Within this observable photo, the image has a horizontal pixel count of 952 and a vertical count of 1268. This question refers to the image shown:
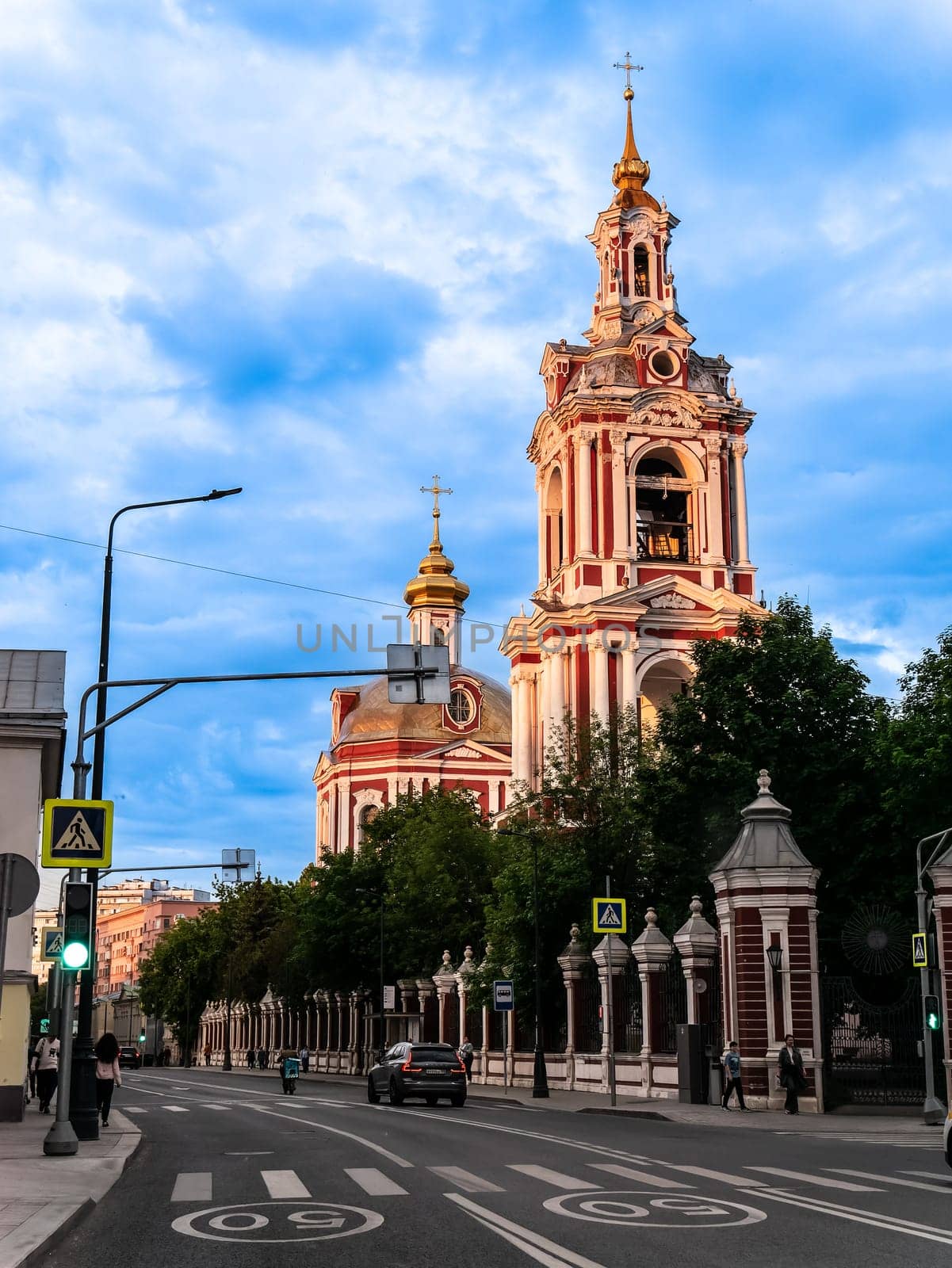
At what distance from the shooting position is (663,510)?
6712cm

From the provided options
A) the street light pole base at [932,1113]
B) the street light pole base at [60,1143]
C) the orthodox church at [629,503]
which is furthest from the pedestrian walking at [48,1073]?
the orthodox church at [629,503]

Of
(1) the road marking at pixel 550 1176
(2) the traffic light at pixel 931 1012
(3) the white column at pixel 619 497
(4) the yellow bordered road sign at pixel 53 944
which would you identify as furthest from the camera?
(3) the white column at pixel 619 497

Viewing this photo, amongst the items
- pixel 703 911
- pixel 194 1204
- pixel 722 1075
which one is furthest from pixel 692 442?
pixel 194 1204

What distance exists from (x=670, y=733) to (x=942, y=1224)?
29870 millimetres

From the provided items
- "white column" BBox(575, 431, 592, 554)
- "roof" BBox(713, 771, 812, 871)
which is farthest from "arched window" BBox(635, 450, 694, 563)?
"roof" BBox(713, 771, 812, 871)

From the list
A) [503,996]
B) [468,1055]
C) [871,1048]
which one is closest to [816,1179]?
[871,1048]

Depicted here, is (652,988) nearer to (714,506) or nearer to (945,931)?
(945,931)

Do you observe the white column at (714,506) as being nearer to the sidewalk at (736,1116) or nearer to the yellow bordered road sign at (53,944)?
the sidewalk at (736,1116)

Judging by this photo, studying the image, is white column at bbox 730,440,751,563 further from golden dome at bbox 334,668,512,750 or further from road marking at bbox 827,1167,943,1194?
road marking at bbox 827,1167,943,1194

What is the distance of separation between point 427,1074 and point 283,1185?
18.8 m

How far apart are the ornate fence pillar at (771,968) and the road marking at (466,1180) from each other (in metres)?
13.1

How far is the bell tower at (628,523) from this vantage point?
6225 centimetres

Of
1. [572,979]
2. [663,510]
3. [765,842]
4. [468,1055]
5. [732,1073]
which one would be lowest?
[468,1055]

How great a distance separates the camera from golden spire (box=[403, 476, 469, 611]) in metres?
106
